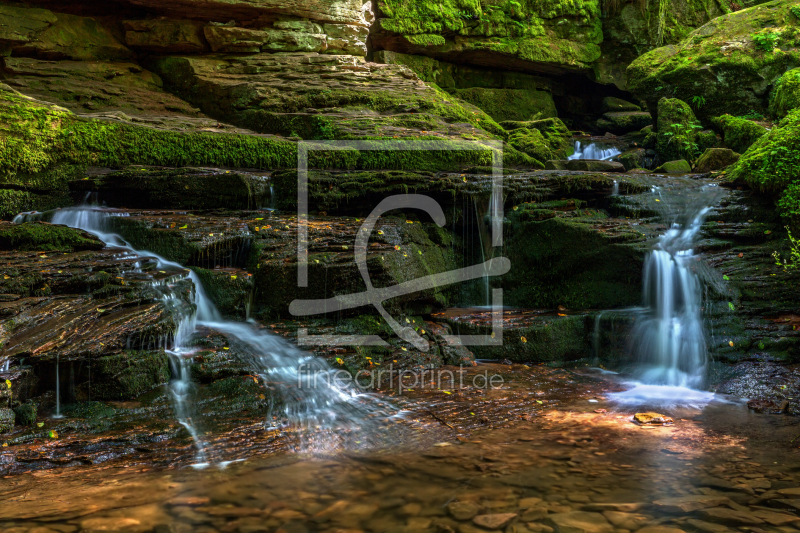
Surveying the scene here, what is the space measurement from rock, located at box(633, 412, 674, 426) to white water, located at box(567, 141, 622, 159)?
11.6 metres

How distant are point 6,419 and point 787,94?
Result: 15.9 metres

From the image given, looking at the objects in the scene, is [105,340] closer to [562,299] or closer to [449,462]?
[449,462]

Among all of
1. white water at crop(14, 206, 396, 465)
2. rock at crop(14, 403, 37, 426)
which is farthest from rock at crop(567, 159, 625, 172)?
rock at crop(14, 403, 37, 426)

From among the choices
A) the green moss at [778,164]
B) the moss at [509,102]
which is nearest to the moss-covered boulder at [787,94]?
the green moss at [778,164]

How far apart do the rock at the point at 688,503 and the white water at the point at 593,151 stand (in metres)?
13.3

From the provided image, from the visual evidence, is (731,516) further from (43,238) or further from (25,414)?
(43,238)

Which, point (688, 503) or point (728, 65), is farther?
point (728, 65)

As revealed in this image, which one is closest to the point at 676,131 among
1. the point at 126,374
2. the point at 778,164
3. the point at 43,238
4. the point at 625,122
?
the point at 625,122

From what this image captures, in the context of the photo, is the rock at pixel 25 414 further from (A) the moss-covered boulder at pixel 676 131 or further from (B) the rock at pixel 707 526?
(A) the moss-covered boulder at pixel 676 131

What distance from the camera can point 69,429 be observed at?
4.28m

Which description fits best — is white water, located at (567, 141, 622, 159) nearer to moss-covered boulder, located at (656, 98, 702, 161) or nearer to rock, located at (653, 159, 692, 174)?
moss-covered boulder, located at (656, 98, 702, 161)

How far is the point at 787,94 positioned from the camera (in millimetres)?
12273

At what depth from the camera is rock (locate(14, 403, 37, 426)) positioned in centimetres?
428

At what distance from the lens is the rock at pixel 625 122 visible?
1794cm
